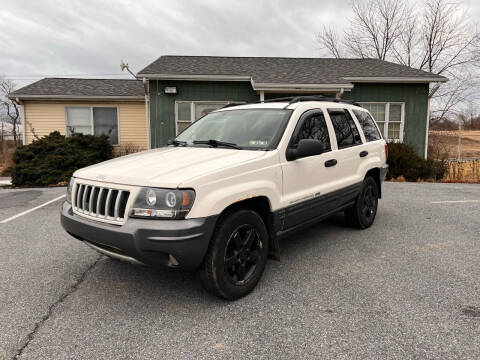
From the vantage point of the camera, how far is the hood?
2617 millimetres

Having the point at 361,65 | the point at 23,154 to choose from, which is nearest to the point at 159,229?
the point at 23,154

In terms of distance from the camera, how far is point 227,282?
2.84 m

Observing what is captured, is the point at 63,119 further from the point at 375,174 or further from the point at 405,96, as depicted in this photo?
the point at 405,96

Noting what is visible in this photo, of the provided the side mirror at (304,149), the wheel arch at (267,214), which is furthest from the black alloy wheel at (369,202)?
the wheel arch at (267,214)

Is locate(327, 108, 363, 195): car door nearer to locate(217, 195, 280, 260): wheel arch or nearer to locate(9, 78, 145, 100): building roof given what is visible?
locate(217, 195, 280, 260): wheel arch

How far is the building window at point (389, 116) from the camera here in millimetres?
13984

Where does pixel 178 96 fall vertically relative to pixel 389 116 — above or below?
above

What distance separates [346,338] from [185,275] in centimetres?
172

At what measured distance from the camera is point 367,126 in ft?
16.9

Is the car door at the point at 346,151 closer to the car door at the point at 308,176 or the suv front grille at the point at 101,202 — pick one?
the car door at the point at 308,176

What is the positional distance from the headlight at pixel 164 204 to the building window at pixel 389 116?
13160 millimetres

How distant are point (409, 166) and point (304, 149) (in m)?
8.88

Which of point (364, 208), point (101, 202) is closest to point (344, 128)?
point (364, 208)

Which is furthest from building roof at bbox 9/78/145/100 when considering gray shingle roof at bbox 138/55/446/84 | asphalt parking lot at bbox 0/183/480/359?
asphalt parking lot at bbox 0/183/480/359
